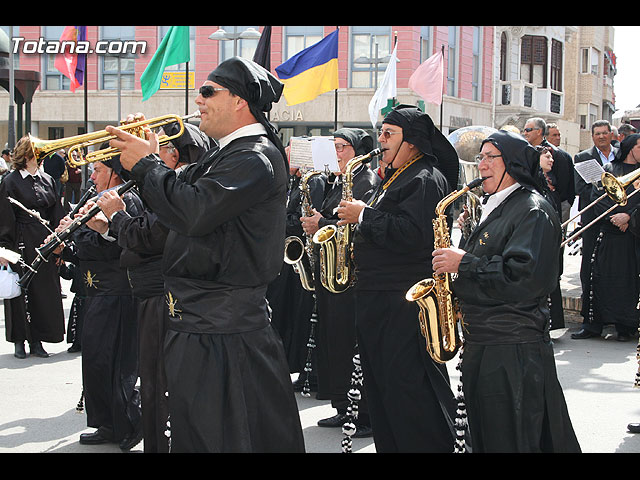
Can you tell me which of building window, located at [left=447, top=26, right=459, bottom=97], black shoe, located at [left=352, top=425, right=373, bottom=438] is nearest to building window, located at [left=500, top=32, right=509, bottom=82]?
building window, located at [left=447, top=26, right=459, bottom=97]

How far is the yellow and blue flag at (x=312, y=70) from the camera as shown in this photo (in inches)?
501

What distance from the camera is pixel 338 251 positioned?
5.58 metres

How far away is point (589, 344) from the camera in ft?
28.8

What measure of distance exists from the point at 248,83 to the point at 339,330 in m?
2.90

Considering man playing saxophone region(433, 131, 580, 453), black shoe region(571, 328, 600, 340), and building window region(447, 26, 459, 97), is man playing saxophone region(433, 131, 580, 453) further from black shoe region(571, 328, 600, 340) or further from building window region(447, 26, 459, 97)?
building window region(447, 26, 459, 97)

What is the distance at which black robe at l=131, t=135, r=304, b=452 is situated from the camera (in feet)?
11.1

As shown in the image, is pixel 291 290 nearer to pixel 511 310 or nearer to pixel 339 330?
pixel 339 330

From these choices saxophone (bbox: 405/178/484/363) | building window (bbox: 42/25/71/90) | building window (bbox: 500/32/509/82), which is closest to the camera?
saxophone (bbox: 405/178/484/363)

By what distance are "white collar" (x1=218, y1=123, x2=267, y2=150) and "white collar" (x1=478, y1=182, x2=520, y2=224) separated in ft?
3.90

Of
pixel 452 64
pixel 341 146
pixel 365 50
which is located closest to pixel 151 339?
pixel 341 146

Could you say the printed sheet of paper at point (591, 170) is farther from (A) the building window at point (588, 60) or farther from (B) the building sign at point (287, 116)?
(A) the building window at point (588, 60)

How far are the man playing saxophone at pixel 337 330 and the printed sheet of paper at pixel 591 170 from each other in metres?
2.76
